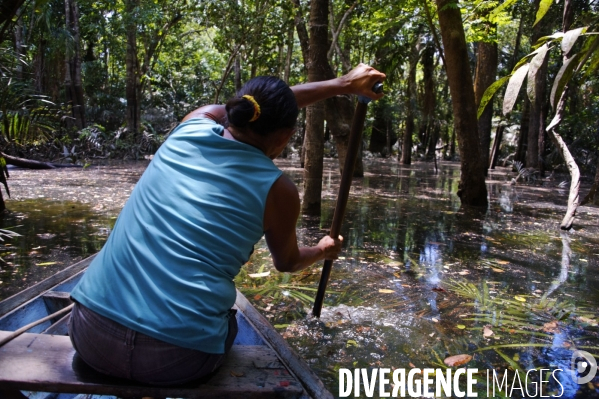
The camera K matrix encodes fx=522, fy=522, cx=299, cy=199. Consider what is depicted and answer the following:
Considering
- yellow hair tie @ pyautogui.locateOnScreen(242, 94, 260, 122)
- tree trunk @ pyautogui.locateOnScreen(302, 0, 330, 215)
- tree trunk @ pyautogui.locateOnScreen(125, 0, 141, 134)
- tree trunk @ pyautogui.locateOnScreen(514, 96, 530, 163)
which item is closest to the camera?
yellow hair tie @ pyautogui.locateOnScreen(242, 94, 260, 122)

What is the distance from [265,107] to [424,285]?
321cm

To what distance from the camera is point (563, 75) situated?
293cm

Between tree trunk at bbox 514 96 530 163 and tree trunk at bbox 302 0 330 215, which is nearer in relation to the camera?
tree trunk at bbox 302 0 330 215

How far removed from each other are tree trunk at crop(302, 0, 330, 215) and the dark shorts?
217 inches

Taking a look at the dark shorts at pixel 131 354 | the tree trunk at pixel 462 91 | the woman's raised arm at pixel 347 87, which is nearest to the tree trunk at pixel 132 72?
the tree trunk at pixel 462 91

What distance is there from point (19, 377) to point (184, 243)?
68 centimetres

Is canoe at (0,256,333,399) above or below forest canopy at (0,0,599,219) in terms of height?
below

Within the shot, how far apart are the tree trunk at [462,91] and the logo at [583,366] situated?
6.00m

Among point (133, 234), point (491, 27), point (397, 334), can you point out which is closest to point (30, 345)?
point (133, 234)

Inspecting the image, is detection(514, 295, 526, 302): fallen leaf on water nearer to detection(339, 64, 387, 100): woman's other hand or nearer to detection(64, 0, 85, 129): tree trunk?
detection(339, 64, 387, 100): woman's other hand

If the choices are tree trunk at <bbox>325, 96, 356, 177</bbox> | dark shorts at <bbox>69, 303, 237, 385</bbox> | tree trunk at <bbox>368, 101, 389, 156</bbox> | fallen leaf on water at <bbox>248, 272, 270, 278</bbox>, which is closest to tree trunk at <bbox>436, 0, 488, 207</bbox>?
tree trunk at <bbox>325, 96, 356, 177</bbox>

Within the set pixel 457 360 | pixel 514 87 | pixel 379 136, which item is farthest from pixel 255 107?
pixel 379 136

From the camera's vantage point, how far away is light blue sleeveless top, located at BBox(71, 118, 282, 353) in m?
1.67

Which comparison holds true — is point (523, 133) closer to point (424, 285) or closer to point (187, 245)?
Result: point (424, 285)
